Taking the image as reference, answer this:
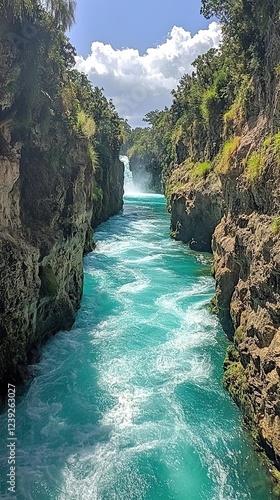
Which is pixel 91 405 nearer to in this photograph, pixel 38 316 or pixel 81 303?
pixel 38 316

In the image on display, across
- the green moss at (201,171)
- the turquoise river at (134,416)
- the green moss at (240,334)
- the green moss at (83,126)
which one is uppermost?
the green moss at (83,126)

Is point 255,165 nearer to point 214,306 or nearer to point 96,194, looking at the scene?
point 214,306

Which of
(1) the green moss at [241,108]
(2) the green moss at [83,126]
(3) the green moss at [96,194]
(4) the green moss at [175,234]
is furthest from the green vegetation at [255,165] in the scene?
(3) the green moss at [96,194]

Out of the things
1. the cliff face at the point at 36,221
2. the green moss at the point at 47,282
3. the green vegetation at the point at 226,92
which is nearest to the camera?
the cliff face at the point at 36,221

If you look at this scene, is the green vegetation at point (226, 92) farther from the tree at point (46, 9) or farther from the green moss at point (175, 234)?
the tree at point (46, 9)

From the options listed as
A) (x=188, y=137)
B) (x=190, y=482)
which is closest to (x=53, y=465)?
(x=190, y=482)

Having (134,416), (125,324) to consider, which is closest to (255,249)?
(134,416)
